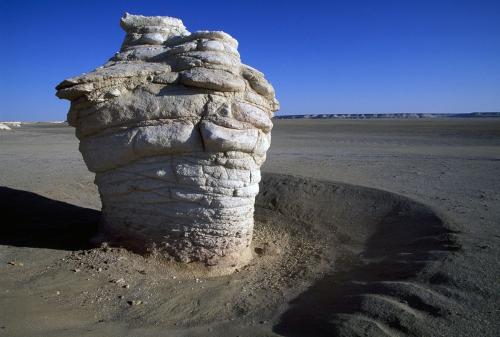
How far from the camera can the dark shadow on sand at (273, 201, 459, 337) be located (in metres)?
3.59

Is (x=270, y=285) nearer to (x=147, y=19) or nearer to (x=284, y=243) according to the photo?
(x=284, y=243)

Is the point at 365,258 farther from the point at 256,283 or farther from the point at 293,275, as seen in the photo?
the point at 256,283

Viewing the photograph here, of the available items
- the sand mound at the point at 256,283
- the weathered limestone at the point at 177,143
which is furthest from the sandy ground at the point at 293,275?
the weathered limestone at the point at 177,143

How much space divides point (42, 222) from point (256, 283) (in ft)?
12.7

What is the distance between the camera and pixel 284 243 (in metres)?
6.50

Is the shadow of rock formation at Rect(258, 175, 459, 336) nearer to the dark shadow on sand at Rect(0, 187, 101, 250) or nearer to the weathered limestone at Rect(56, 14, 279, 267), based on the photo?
the weathered limestone at Rect(56, 14, 279, 267)

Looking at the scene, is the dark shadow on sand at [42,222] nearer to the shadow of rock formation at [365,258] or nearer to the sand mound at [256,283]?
the sand mound at [256,283]

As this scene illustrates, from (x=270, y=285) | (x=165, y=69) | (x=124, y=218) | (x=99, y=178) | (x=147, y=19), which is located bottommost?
(x=270, y=285)

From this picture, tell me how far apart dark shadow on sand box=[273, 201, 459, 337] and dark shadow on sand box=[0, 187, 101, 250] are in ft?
9.98

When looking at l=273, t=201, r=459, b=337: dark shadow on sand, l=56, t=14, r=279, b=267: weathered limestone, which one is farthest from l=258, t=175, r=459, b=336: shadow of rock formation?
l=56, t=14, r=279, b=267: weathered limestone

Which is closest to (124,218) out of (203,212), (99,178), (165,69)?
(99,178)

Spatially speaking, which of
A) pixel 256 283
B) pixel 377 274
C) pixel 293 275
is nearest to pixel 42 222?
pixel 256 283

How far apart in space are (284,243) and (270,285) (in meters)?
1.75

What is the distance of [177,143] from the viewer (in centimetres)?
467
